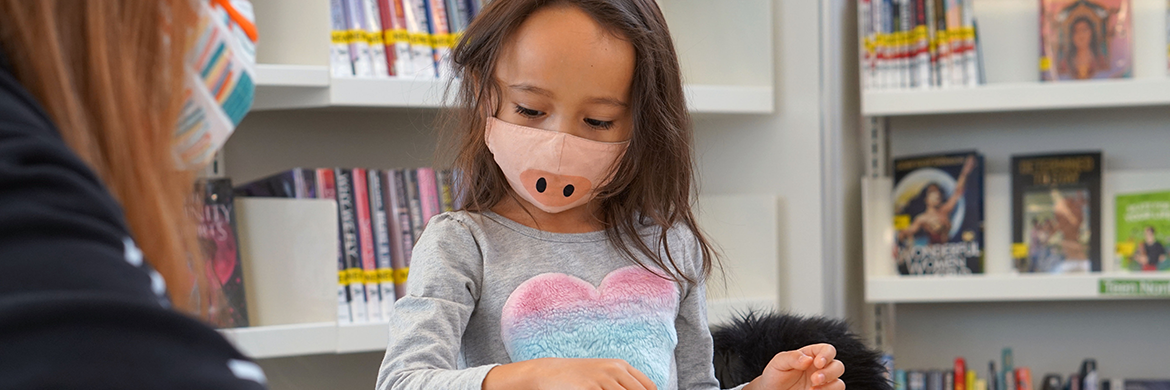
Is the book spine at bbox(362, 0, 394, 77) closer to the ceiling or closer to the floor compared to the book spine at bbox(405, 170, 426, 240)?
closer to the ceiling

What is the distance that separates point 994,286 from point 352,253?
3.91 ft

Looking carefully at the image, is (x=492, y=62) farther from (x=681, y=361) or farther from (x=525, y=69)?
(x=681, y=361)

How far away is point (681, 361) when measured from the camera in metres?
0.98

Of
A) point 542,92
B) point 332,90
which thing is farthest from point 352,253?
point 542,92

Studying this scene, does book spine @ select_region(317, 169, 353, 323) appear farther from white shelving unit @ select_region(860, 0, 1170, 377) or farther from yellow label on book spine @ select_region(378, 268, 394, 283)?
white shelving unit @ select_region(860, 0, 1170, 377)

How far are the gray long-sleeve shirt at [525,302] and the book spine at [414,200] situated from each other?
57 cm

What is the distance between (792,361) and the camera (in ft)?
2.82

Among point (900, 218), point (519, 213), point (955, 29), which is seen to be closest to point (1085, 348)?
point (900, 218)

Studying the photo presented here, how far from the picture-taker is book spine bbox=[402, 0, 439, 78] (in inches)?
57.7

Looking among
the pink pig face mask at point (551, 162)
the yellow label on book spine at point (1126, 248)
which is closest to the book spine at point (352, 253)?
the pink pig face mask at point (551, 162)

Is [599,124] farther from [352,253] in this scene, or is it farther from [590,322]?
[352,253]

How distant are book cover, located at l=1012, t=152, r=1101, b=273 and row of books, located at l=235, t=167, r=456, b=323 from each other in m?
1.22

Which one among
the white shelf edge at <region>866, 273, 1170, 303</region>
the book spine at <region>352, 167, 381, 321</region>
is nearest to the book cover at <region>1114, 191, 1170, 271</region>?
the white shelf edge at <region>866, 273, 1170, 303</region>

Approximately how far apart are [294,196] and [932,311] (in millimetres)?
1447
